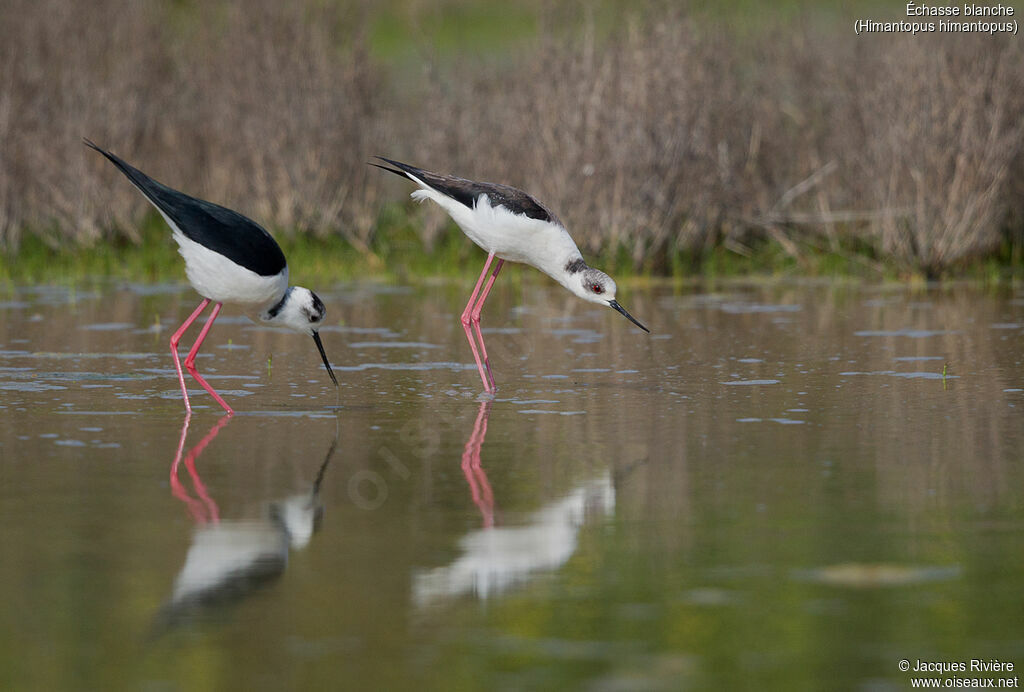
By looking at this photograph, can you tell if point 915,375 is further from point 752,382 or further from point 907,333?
point 907,333

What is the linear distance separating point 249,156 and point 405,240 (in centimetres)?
189

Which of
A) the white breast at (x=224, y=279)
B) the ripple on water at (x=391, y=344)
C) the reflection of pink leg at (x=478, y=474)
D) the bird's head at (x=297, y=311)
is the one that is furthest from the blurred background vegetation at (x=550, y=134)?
the reflection of pink leg at (x=478, y=474)

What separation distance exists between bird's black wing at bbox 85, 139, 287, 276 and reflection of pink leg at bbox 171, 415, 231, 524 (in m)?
1.21

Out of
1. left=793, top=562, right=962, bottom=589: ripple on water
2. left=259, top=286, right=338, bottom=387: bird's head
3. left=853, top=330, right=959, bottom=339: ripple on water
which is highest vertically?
left=259, top=286, right=338, bottom=387: bird's head

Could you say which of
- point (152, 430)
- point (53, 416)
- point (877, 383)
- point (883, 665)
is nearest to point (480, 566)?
point (883, 665)

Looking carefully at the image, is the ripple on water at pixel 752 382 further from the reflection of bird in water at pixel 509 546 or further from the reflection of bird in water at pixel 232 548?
→ the reflection of bird in water at pixel 232 548

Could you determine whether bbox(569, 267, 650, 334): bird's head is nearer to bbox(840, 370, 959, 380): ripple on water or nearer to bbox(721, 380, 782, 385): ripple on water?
bbox(721, 380, 782, 385): ripple on water

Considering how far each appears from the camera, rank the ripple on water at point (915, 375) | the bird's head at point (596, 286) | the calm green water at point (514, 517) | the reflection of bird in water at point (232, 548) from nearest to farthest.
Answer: the calm green water at point (514, 517)
the reflection of bird in water at point (232, 548)
the ripple on water at point (915, 375)
the bird's head at point (596, 286)

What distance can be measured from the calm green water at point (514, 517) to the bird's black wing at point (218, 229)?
2.40 feet

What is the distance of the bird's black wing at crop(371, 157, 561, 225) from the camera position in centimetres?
950

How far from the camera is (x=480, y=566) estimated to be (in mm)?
5023

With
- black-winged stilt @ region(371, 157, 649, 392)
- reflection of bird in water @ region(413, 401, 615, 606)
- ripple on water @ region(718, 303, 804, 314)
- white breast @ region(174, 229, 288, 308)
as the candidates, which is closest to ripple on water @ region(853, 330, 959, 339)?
ripple on water @ region(718, 303, 804, 314)

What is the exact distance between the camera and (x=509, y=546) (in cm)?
529

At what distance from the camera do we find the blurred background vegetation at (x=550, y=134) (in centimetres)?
1439
